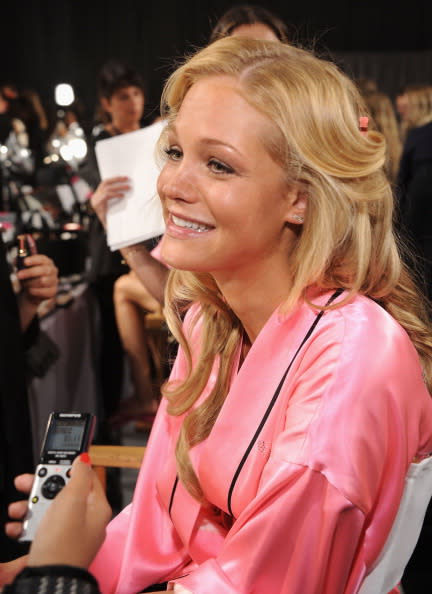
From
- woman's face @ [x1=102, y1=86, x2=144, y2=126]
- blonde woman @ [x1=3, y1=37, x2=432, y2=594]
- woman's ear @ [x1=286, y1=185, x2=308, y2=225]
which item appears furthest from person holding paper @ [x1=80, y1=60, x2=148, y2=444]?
woman's ear @ [x1=286, y1=185, x2=308, y2=225]

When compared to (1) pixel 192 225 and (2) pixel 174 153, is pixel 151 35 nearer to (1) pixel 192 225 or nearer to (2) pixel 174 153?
(2) pixel 174 153

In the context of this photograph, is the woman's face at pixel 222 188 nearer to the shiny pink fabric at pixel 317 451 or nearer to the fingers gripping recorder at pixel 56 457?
the shiny pink fabric at pixel 317 451

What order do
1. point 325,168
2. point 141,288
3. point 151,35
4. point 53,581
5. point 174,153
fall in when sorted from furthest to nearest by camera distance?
point 151,35 < point 141,288 < point 174,153 < point 325,168 < point 53,581

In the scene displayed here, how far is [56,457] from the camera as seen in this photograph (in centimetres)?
118

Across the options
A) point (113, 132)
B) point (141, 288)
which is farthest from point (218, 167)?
point (113, 132)

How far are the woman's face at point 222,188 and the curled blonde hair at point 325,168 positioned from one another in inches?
1.0

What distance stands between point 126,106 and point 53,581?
293 cm

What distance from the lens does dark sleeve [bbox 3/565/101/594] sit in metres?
0.82

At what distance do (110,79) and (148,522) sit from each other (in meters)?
2.59

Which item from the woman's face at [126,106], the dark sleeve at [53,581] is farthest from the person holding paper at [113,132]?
the dark sleeve at [53,581]

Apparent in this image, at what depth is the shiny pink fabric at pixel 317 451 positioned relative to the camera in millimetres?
998

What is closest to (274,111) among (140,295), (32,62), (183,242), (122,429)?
(183,242)

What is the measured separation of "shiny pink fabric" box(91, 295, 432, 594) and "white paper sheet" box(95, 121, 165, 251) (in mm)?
864

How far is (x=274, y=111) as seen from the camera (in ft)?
3.64
